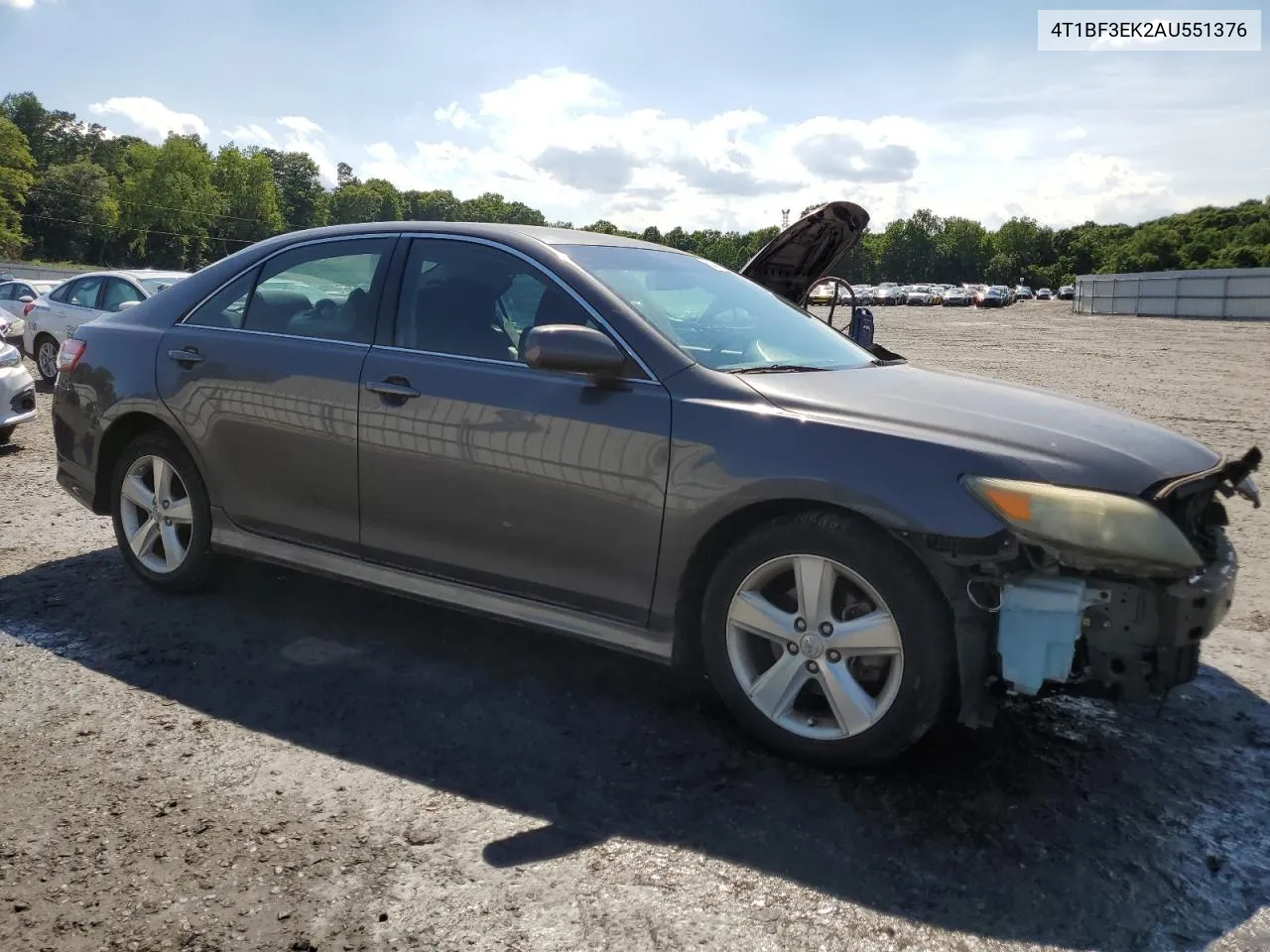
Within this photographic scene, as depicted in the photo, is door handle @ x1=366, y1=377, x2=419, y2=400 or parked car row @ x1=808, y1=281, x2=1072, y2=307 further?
parked car row @ x1=808, y1=281, x2=1072, y2=307

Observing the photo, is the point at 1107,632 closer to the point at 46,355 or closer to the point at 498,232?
the point at 498,232

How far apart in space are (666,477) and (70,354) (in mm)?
3296

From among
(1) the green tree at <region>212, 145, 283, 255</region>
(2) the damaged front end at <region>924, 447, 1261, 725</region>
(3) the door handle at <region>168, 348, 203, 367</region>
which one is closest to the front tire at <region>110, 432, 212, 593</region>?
(3) the door handle at <region>168, 348, 203, 367</region>

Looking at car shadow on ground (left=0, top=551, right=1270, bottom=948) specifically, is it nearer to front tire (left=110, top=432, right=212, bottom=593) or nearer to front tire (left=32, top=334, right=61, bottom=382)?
front tire (left=110, top=432, right=212, bottom=593)

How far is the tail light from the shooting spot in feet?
16.5

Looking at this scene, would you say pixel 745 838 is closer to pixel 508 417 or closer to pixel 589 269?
pixel 508 417

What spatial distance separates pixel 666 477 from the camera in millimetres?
3393

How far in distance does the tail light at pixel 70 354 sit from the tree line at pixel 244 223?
79217 mm

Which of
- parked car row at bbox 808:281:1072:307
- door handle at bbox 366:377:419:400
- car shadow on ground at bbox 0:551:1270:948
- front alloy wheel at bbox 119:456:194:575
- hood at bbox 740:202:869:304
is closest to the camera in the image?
car shadow on ground at bbox 0:551:1270:948

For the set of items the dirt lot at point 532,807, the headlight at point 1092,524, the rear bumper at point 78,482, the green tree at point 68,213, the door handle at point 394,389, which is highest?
the green tree at point 68,213

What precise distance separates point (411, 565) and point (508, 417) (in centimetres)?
71

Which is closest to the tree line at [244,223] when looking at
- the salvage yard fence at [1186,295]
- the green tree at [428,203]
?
the green tree at [428,203]

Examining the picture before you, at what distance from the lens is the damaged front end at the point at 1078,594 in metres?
2.90

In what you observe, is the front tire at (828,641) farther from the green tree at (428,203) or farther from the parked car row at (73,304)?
the green tree at (428,203)
